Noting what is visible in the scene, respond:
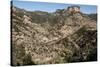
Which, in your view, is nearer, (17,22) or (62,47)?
(17,22)

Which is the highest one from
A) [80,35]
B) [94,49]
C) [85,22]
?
[85,22]

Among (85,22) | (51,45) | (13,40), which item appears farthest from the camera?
(85,22)

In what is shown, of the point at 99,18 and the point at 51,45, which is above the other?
the point at 99,18

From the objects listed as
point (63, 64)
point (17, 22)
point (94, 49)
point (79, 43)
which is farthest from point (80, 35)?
point (17, 22)

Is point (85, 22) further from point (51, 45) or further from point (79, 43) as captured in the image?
point (51, 45)

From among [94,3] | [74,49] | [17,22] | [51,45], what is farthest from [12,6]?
[94,3]

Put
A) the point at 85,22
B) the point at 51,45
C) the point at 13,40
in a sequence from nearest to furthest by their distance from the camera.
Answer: the point at 13,40 → the point at 51,45 → the point at 85,22
